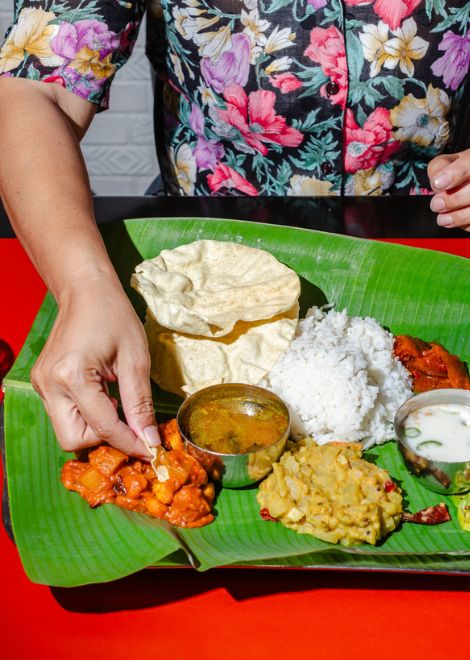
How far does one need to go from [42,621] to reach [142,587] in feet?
0.83

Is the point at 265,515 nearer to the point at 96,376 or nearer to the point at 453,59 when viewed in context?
the point at 96,376

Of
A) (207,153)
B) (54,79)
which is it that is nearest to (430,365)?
(207,153)

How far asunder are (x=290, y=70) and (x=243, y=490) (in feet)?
5.83

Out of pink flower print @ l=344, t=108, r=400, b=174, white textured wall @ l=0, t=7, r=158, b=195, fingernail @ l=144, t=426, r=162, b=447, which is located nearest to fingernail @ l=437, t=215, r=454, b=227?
pink flower print @ l=344, t=108, r=400, b=174

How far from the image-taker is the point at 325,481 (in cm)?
203

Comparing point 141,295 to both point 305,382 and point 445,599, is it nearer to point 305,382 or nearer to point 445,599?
point 305,382

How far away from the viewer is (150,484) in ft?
6.81

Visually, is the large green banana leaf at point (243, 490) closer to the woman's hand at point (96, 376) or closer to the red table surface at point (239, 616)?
the red table surface at point (239, 616)

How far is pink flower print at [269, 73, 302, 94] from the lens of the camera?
302 cm

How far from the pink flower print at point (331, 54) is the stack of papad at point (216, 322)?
33.2 inches

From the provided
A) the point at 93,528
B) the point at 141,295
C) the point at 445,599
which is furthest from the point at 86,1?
the point at 445,599

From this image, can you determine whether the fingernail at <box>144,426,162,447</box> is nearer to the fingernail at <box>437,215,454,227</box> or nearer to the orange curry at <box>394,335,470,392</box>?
the orange curry at <box>394,335,470,392</box>

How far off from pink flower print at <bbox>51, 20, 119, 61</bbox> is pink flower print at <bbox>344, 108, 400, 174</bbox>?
A: 1.07 meters

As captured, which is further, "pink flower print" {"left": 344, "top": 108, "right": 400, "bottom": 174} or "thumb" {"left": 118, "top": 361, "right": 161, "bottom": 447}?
"pink flower print" {"left": 344, "top": 108, "right": 400, "bottom": 174}
